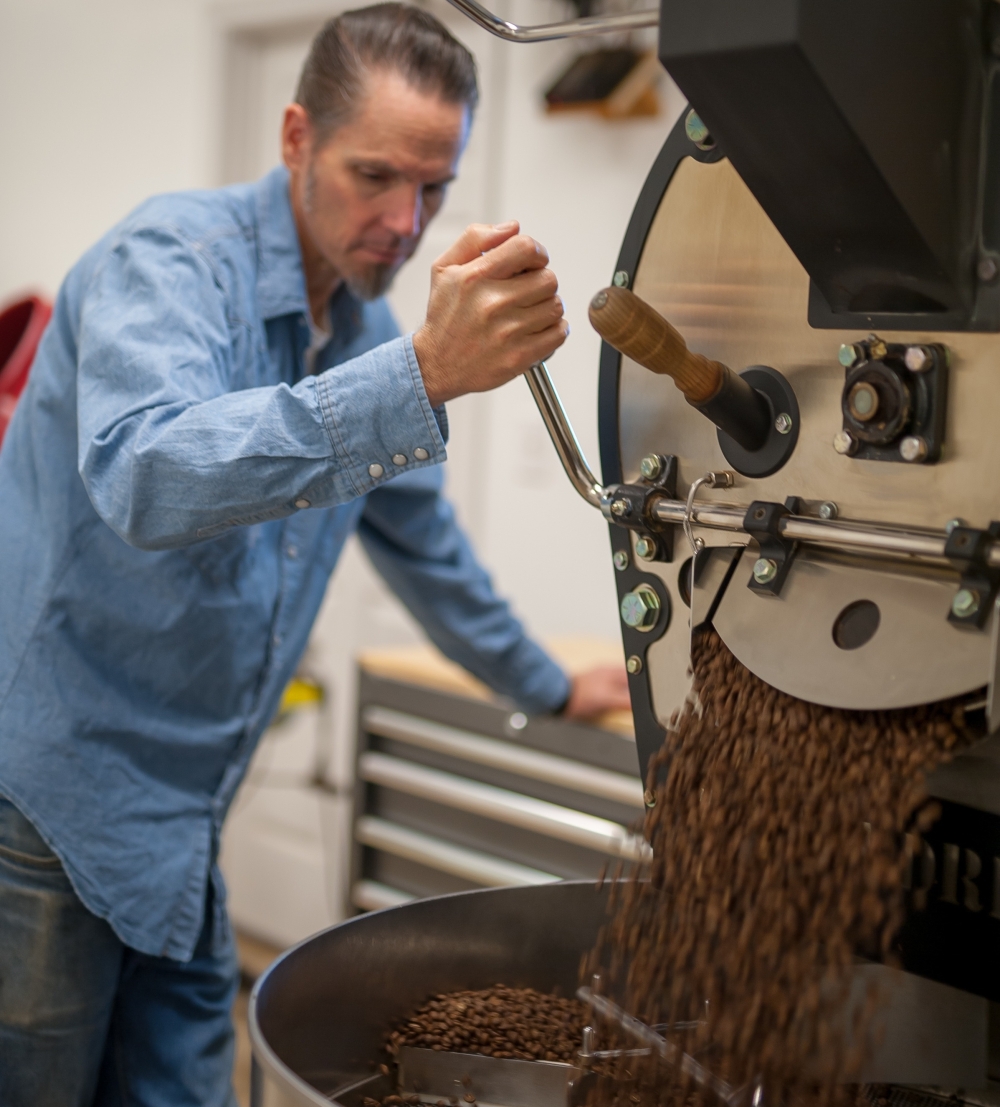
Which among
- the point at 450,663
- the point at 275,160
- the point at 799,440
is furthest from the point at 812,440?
the point at 275,160

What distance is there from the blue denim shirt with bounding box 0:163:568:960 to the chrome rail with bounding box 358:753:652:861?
2.29ft

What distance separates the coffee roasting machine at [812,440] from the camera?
0.64 metres

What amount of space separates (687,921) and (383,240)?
79 cm

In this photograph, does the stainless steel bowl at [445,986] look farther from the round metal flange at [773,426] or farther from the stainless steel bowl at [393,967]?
the round metal flange at [773,426]

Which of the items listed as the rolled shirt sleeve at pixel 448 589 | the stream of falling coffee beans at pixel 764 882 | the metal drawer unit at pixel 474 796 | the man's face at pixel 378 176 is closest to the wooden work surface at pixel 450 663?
the metal drawer unit at pixel 474 796

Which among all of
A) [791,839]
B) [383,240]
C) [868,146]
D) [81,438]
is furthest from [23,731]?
[868,146]

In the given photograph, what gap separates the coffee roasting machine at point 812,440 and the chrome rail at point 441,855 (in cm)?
111

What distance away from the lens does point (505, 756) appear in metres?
2.00

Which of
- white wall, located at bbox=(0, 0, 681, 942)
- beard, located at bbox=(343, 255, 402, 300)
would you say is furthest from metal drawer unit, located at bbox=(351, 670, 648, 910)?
beard, located at bbox=(343, 255, 402, 300)

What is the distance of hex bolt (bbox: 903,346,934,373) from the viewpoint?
0.68 m

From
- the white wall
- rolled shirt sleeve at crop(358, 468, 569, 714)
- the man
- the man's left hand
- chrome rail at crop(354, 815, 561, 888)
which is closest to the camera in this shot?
the man

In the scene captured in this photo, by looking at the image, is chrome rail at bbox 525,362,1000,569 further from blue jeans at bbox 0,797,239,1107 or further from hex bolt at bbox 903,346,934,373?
blue jeans at bbox 0,797,239,1107

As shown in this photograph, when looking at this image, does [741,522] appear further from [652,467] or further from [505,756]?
[505,756]

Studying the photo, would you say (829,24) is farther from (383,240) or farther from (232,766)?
(232,766)
